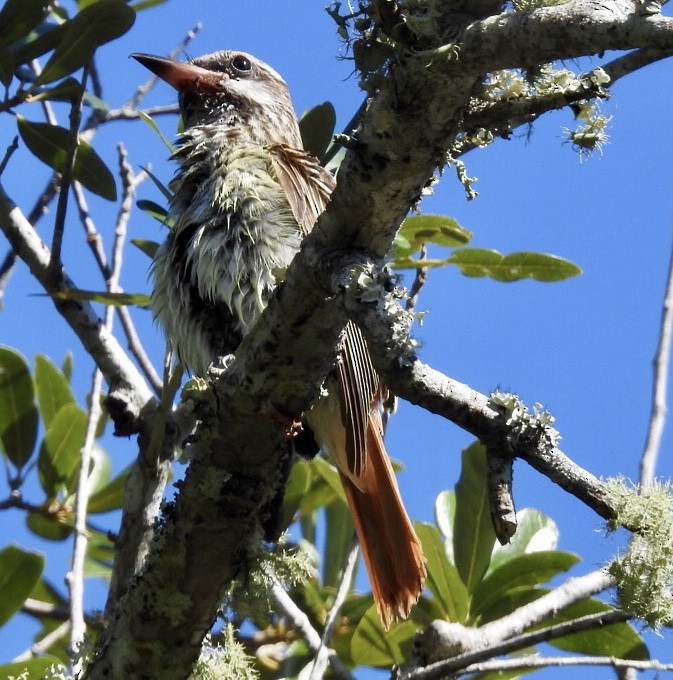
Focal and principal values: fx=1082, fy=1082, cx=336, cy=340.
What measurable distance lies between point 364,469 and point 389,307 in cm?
142

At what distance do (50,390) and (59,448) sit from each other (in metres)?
0.29

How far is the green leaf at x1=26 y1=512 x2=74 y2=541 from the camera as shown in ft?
12.1

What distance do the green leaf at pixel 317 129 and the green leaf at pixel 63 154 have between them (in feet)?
2.32

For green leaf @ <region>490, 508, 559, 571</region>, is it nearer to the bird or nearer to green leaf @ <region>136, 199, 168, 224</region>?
the bird

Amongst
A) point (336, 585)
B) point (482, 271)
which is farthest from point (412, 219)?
point (336, 585)

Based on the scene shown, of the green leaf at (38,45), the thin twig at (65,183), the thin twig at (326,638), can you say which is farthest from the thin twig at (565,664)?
the green leaf at (38,45)

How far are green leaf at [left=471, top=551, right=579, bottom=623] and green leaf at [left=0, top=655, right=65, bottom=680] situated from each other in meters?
1.33

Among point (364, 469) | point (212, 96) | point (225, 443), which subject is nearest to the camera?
point (225, 443)

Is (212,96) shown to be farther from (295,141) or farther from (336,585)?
(336,585)

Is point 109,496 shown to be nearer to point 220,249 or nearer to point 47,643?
point 47,643

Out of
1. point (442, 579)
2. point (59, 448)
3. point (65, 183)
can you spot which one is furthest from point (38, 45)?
point (442, 579)

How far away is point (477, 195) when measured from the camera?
87.1 inches

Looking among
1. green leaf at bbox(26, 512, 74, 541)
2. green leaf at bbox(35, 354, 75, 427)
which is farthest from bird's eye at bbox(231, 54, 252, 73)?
green leaf at bbox(26, 512, 74, 541)

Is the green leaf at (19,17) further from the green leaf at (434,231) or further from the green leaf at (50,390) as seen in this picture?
the green leaf at (434,231)
